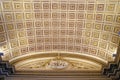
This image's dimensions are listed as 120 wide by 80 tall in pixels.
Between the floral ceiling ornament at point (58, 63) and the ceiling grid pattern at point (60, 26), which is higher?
the ceiling grid pattern at point (60, 26)

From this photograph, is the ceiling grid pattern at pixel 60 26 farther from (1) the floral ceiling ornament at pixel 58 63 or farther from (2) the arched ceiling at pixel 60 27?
(1) the floral ceiling ornament at pixel 58 63

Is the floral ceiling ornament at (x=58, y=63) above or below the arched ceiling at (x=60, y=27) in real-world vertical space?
below

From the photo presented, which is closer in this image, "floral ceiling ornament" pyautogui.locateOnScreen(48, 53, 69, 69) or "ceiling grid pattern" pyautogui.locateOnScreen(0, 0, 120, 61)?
"ceiling grid pattern" pyautogui.locateOnScreen(0, 0, 120, 61)

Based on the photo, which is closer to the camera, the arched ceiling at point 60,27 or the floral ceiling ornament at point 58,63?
the arched ceiling at point 60,27

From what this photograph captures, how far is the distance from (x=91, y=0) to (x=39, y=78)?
6.08 metres

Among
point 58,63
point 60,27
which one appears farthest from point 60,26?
point 58,63

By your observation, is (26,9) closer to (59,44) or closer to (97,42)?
(59,44)

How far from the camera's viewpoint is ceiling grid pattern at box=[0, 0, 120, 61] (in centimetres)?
1557

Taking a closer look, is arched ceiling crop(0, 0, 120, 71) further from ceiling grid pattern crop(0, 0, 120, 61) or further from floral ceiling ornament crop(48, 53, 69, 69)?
floral ceiling ornament crop(48, 53, 69, 69)

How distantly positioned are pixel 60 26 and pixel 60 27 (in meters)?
0.08

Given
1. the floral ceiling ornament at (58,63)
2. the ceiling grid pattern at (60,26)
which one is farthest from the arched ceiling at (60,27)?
the floral ceiling ornament at (58,63)

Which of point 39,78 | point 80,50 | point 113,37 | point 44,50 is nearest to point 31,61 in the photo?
point 44,50

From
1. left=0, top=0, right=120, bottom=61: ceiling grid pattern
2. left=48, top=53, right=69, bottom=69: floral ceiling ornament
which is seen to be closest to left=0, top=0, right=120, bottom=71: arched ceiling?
left=0, top=0, right=120, bottom=61: ceiling grid pattern

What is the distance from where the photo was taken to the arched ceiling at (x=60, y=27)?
15.6 metres
